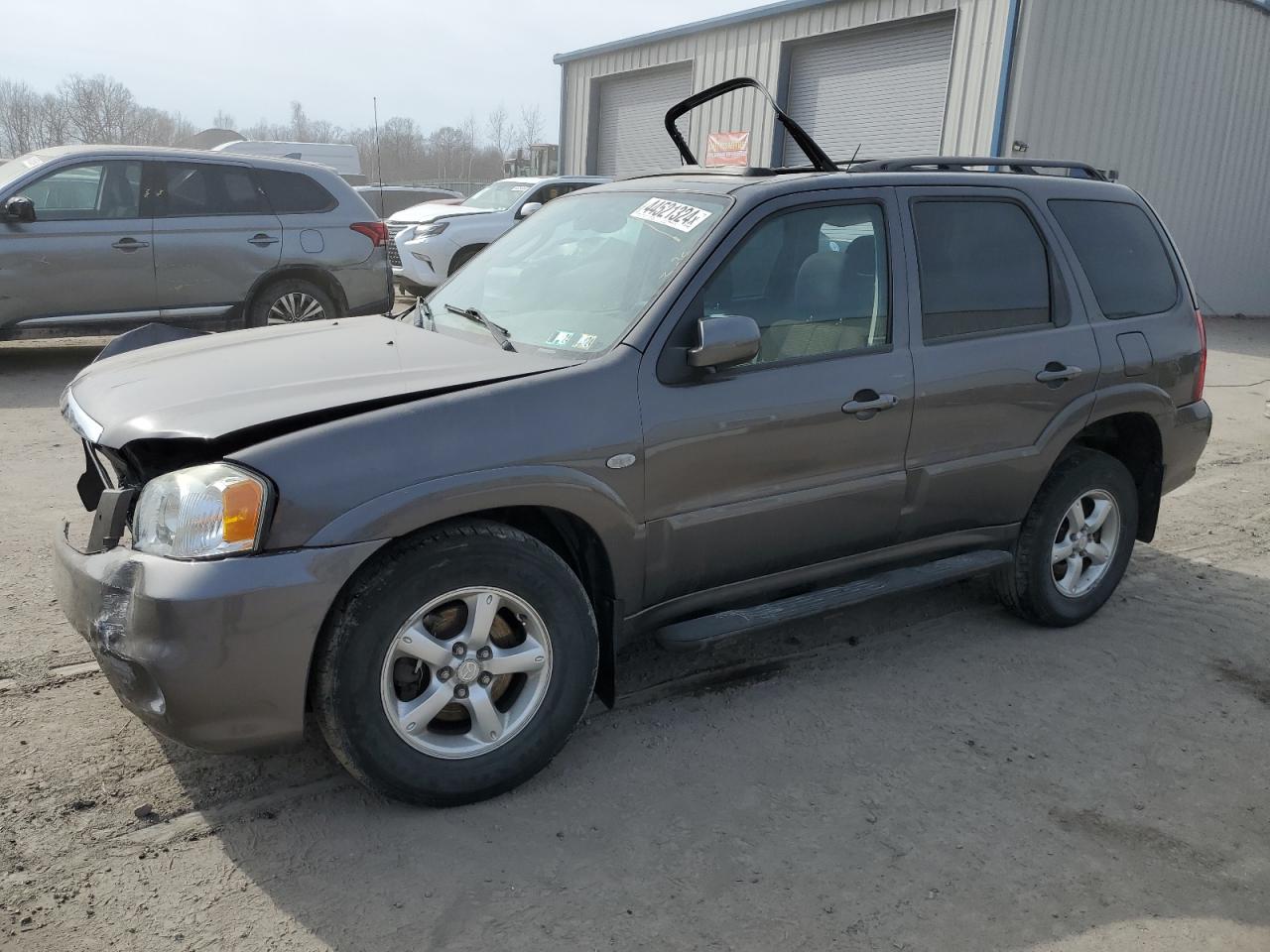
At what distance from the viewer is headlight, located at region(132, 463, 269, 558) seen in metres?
2.64

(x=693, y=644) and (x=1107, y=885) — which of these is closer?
(x=1107, y=885)

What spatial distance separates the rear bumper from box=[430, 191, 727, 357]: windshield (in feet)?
8.05

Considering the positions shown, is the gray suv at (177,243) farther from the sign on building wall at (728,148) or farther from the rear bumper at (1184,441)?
the sign on building wall at (728,148)

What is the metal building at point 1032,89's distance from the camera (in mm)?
13719

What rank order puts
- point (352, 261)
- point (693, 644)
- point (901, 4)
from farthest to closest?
point (901, 4)
point (352, 261)
point (693, 644)

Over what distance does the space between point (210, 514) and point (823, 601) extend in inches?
80.6

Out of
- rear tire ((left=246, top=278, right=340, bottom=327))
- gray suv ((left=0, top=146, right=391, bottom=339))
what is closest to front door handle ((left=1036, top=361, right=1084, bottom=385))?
rear tire ((left=246, top=278, right=340, bottom=327))

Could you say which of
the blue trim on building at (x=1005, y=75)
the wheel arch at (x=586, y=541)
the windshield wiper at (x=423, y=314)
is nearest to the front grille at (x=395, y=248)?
the blue trim on building at (x=1005, y=75)

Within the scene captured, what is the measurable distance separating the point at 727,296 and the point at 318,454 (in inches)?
56.0

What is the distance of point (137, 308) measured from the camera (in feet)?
29.2

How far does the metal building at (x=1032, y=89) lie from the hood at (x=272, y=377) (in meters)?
10.7

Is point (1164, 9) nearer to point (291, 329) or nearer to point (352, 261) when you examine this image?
point (352, 261)

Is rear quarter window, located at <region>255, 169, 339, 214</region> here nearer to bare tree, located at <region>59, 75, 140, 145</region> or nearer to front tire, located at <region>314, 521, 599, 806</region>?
front tire, located at <region>314, 521, 599, 806</region>

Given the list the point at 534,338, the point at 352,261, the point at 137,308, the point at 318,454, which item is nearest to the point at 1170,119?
the point at 352,261
